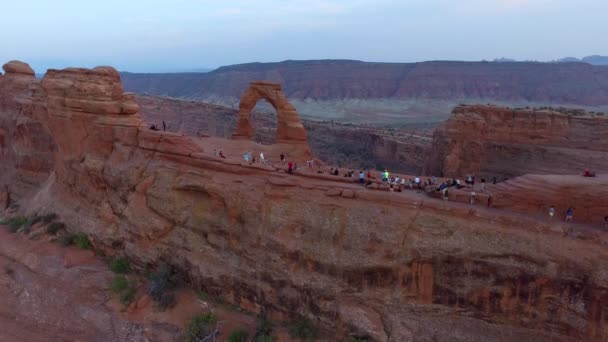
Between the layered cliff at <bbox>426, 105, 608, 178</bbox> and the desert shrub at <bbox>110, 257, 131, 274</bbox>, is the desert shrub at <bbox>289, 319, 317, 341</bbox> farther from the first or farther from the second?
the layered cliff at <bbox>426, 105, 608, 178</bbox>

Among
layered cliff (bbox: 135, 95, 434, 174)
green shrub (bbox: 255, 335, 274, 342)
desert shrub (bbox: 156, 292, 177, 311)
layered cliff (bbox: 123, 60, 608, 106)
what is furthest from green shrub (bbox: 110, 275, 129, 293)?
layered cliff (bbox: 123, 60, 608, 106)

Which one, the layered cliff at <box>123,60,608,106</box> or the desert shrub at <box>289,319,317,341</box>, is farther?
the layered cliff at <box>123,60,608,106</box>

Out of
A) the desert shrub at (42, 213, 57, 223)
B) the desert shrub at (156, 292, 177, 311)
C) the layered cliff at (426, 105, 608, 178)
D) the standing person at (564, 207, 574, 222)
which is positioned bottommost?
the desert shrub at (156, 292, 177, 311)

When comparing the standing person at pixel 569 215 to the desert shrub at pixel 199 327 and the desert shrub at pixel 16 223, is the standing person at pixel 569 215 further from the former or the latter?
the desert shrub at pixel 16 223

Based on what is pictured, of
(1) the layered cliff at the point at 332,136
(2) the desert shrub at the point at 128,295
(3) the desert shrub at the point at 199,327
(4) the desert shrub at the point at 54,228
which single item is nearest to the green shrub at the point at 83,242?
(4) the desert shrub at the point at 54,228

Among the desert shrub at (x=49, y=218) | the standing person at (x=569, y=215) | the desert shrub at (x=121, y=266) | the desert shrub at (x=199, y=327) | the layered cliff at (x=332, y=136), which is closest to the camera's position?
the standing person at (x=569, y=215)

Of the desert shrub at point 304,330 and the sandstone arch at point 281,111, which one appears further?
the sandstone arch at point 281,111
